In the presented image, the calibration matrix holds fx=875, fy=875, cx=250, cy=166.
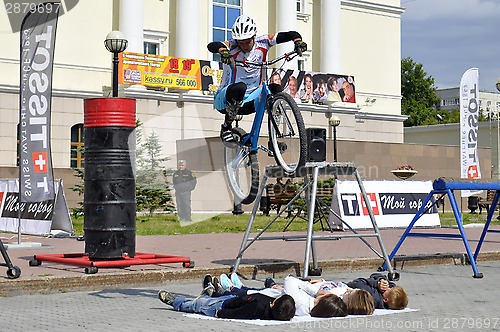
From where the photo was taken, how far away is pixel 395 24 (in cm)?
5969

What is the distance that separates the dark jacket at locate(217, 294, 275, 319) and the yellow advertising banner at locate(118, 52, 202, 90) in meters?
33.9

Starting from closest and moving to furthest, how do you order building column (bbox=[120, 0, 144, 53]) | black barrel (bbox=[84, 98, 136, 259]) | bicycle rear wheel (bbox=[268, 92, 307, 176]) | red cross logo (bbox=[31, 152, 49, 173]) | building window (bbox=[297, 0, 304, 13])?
bicycle rear wheel (bbox=[268, 92, 307, 176]) → black barrel (bbox=[84, 98, 136, 259]) → red cross logo (bbox=[31, 152, 49, 173]) → building column (bbox=[120, 0, 144, 53]) → building window (bbox=[297, 0, 304, 13])

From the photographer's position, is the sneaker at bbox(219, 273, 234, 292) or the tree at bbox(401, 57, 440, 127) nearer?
the sneaker at bbox(219, 273, 234, 292)

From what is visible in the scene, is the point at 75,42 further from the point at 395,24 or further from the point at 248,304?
the point at 248,304

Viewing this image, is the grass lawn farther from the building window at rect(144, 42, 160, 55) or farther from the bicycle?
the building window at rect(144, 42, 160, 55)

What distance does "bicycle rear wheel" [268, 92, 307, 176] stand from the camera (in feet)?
29.5

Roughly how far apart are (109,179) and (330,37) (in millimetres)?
42277

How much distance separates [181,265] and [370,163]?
3349 cm

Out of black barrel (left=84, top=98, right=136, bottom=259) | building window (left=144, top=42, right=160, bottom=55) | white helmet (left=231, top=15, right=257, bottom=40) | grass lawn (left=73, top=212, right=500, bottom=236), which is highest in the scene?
building window (left=144, top=42, right=160, bottom=55)

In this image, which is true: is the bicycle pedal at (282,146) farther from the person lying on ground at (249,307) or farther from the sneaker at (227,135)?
the person lying on ground at (249,307)

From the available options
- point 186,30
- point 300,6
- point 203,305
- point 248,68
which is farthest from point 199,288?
point 300,6

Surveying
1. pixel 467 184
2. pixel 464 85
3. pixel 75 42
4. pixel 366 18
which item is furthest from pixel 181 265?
pixel 366 18

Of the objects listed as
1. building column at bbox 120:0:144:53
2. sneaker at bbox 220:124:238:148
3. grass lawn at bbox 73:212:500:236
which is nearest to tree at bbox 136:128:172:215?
sneaker at bbox 220:124:238:148

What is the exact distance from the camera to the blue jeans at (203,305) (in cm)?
933
